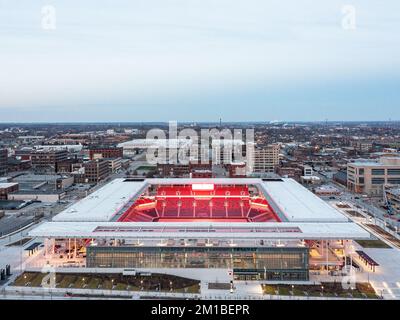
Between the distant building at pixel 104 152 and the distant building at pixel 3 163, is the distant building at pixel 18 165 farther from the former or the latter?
the distant building at pixel 104 152

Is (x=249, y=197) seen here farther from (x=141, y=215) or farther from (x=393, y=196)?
(x=393, y=196)

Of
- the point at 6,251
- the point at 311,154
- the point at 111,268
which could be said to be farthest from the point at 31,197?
the point at 311,154

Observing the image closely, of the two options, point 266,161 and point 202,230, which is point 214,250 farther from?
point 266,161

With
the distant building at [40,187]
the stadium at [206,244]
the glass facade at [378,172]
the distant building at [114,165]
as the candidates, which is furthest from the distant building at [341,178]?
the distant building at [40,187]

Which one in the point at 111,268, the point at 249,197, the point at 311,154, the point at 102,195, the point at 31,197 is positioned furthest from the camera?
the point at 311,154

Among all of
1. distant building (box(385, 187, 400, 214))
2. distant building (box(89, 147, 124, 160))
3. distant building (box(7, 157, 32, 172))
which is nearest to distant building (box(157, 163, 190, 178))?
distant building (box(89, 147, 124, 160))
